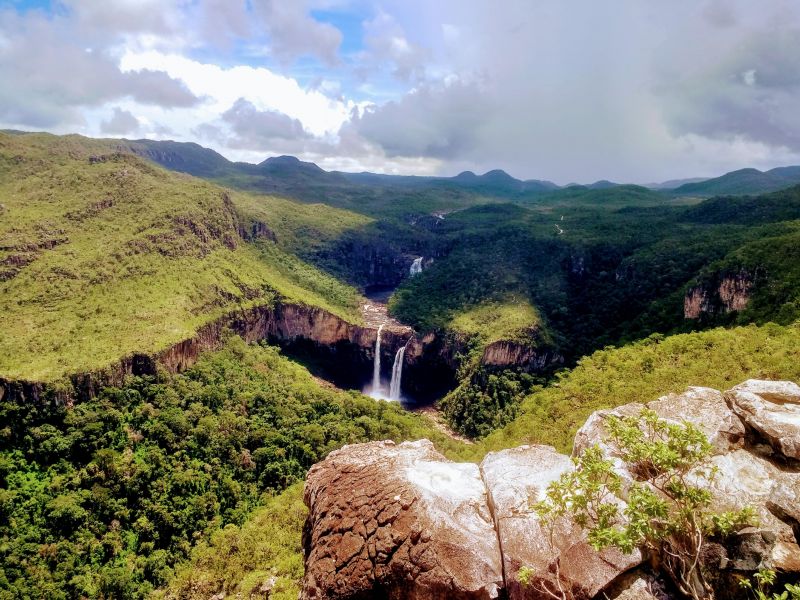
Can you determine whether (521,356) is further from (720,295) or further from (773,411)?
(773,411)

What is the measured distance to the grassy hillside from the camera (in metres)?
57.5

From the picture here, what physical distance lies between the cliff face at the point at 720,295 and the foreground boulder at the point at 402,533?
5594 cm

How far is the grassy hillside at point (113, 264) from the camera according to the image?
5753 cm

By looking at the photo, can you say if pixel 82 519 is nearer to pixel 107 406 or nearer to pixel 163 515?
pixel 163 515

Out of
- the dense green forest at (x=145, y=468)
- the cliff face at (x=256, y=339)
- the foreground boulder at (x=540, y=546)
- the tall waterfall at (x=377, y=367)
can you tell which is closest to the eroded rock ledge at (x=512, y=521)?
the foreground boulder at (x=540, y=546)

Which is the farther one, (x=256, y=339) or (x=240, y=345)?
(x=256, y=339)

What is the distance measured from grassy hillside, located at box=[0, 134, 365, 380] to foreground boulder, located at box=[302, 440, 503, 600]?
4857cm

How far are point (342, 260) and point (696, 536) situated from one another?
417 feet

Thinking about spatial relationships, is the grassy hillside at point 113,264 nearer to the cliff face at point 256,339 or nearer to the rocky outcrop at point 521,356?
the cliff face at point 256,339

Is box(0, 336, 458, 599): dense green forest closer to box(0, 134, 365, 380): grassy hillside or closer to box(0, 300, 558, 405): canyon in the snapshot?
box(0, 134, 365, 380): grassy hillside

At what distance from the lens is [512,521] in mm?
13055

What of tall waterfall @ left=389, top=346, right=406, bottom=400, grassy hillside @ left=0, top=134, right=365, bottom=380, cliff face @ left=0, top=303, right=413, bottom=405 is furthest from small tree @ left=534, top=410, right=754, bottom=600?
tall waterfall @ left=389, top=346, right=406, bottom=400

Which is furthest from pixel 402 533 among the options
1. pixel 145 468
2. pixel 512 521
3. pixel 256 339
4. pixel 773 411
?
pixel 256 339

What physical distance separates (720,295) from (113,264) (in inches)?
3547
